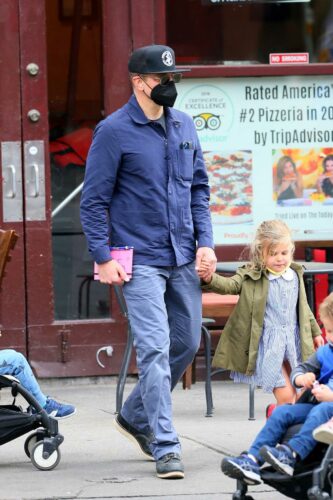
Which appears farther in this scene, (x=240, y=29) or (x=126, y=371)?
(x=240, y=29)

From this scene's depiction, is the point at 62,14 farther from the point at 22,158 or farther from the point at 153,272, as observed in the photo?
the point at 153,272

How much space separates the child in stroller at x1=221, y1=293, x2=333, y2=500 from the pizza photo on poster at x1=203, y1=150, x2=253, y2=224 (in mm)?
3632

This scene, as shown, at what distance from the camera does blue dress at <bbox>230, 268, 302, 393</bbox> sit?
649 centimetres

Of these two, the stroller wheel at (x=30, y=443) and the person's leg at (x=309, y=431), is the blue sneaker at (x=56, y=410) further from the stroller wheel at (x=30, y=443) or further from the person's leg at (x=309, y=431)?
the person's leg at (x=309, y=431)

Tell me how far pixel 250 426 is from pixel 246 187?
2118 mm

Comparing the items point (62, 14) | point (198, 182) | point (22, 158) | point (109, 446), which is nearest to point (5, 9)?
point (62, 14)

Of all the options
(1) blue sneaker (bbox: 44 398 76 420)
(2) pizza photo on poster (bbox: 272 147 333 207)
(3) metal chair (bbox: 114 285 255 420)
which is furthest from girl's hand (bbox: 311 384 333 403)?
(2) pizza photo on poster (bbox: 272 147 333 207)

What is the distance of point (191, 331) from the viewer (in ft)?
21.3

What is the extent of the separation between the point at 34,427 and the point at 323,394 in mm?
1759

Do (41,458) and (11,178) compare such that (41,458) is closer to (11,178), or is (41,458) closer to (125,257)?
(125,257)

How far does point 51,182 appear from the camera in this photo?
8875 millimetres

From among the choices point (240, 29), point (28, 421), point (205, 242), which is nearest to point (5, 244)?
point (28, 421)

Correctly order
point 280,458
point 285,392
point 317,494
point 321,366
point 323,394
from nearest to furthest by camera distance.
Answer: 1. point 317,494
2. point 280,458
3. point 323,394
4. point 321,366
5. point 285,392

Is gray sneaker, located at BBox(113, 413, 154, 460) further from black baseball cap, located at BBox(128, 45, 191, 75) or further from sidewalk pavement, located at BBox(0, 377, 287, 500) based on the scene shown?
black baseball cap, located at BBox(128, 45, 191, 75)
